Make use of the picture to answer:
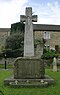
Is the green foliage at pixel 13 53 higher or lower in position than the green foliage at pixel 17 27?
lower

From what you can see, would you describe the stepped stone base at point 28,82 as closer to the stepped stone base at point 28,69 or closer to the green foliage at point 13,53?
the stepped stone base at point 28,69

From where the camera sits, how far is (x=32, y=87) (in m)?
14.8

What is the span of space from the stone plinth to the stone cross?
390mm

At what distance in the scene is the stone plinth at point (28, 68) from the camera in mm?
16641

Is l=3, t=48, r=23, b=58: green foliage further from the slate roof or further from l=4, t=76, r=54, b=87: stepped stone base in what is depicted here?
l=4, t=76, r=54, b=87: stepped stone base

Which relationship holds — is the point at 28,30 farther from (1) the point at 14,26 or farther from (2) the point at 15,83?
(1) the point at 14,26

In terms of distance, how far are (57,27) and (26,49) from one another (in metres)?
58.4

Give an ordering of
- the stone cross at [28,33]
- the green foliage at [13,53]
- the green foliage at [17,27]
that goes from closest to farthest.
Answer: the stone cross at [28,33] → the green foliage at [13,53] → the green foliage at [17,27]

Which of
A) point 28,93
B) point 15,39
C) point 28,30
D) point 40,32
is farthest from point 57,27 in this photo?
point 28,93

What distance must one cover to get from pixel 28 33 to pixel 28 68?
1.98 meters

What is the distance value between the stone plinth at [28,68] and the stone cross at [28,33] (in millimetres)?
390

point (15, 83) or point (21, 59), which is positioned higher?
point (21, 59)

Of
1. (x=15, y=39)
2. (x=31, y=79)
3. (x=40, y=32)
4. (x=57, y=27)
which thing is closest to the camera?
(x=31, y=79)

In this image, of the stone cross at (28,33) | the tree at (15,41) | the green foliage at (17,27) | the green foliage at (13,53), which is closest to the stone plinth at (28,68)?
the stone cross at (28,33)
